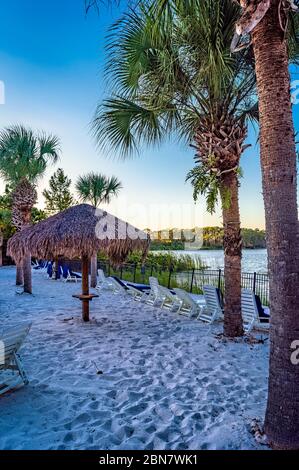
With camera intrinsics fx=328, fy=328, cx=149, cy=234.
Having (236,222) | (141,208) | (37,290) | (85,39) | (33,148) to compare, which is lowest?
(37,290)

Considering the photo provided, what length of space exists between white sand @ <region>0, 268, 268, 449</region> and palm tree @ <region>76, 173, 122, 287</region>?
1082 centimetres

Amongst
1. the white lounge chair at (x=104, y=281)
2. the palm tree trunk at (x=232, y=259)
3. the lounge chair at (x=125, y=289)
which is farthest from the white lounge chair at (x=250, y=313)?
the white lounge chair at (x=104, y=281)

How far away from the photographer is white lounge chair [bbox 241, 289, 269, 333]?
281 inches

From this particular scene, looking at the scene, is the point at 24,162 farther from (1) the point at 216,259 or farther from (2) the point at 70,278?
(1) the point at 216,259

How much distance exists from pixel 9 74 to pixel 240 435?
10.7m

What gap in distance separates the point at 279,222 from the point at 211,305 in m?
5.79

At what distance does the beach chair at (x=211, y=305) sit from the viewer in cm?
807

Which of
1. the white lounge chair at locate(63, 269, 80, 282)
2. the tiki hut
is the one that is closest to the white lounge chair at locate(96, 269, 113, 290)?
the white lounge chair at locate(63, 269, 80, 282)

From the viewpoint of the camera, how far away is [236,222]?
676 cm

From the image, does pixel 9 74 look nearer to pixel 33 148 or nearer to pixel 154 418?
pixel 33 148

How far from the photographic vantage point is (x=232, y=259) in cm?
672

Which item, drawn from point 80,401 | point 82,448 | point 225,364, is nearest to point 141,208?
point 225,364

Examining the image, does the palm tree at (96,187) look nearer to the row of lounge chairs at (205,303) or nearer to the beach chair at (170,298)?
the row of lounge chairs at (205,303)
